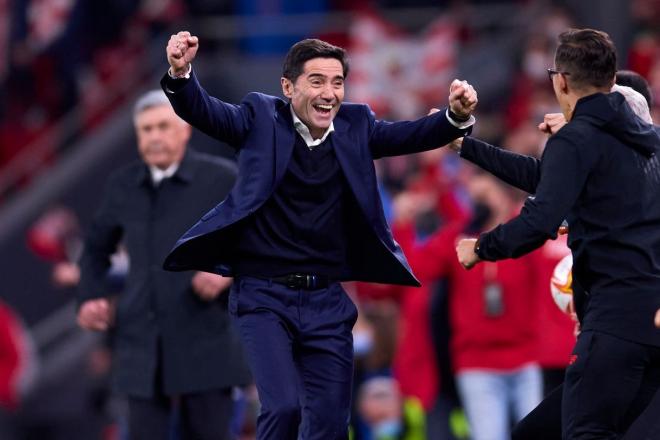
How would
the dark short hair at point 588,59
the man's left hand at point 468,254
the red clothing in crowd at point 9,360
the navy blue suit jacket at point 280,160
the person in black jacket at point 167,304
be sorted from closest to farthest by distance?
the dark short hair at point 588,59, the man's left hand at point 468,254, the navy blue suit jacket at point 280,160, the person in black jacket at point 167,304, the red clothing in crowd at point 9,360

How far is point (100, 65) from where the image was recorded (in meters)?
18.6

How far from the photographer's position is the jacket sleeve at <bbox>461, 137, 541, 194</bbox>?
7410 mm

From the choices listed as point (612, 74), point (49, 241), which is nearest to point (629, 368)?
point (612, 74)

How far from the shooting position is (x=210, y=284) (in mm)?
9000

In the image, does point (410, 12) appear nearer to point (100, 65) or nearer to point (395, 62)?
point (395, 62)

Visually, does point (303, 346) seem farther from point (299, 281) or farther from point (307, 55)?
point (307, 55)

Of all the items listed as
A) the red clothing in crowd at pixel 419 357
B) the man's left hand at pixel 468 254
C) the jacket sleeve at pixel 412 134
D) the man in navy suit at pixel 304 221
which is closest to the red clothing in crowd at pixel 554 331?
the red clothing in crowd at pixel 419 357

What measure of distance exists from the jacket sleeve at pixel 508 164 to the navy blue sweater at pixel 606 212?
1.61 feet

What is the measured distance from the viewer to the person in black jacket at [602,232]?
22.2 ft

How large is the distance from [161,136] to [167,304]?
927mm

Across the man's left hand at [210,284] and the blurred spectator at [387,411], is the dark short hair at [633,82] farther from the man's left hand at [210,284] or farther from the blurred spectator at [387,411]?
the blurred spectator at [387,411]

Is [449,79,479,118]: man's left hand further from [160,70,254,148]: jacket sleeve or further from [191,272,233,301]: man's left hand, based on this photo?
[191,272,233,301]: man's left hand

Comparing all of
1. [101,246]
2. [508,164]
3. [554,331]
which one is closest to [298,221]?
[508,164]

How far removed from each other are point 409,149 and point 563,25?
7.89 m
